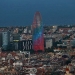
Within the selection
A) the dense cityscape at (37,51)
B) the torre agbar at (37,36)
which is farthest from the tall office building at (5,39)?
the torre agbar at (37,36)

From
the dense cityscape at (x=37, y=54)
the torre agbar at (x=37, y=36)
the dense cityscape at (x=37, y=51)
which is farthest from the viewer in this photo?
the torre agbar at (x=37, y=36)

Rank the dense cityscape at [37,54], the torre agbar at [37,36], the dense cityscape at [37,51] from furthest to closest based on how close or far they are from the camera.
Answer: the torre agbar at [37,36]
the dense cityscape at [37,51]
the dense cityscape at [37,54]

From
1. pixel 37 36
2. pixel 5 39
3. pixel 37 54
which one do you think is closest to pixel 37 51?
pixel 37 54

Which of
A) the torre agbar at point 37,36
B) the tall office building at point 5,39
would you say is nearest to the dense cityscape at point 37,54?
the tall office building at point 5,39

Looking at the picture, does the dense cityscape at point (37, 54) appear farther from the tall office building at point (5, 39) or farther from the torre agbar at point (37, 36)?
the torre agbar at point (37, 36)

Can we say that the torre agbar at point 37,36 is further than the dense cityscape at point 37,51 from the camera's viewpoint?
Yes

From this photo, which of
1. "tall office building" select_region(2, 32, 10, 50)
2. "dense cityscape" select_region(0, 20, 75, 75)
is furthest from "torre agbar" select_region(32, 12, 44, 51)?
"tall office building" select_region(2, 32, 10, 50)

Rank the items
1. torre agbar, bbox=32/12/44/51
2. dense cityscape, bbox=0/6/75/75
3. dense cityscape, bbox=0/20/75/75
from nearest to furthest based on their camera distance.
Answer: dense cityscape, bbox=0/20/75/75 → dense cityscape, bbox=0/6/75/75 → torre agbar, bbox=32/12/44/51

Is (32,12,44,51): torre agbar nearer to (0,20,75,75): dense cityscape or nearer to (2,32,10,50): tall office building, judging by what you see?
(0,20,75,75): dense cityscape

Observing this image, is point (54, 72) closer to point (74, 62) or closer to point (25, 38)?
point (74, 62)

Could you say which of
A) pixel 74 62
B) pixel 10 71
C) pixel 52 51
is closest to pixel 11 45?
pixel 52 51

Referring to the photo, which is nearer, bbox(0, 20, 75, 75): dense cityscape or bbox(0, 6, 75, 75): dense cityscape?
bbox(0, 20, 75, 75): dense cityscape
